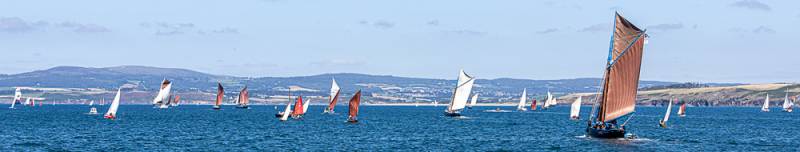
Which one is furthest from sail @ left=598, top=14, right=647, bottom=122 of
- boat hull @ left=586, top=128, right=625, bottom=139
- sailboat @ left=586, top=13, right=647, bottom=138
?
boat hull @ left=586, top=128, right=625, bottom=139

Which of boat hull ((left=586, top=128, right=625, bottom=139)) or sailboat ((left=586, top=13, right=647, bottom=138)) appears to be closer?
sailboat ((left=586, top=13, right=647, bottom=138))

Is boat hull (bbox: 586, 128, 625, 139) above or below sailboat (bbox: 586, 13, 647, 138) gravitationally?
below

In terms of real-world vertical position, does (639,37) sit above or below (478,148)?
above

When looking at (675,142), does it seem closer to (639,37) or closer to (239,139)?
(639,37)

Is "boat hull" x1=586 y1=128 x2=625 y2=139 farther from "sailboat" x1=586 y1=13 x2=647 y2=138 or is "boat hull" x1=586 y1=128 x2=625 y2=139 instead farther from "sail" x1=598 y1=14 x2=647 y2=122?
"sail" x1=598 y1=14 x2=647 y2=122

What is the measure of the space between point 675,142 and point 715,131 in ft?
120

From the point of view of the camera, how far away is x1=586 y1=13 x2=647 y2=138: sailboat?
10125 cm

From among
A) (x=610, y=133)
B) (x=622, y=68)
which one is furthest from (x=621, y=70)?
(x=610, y=133)

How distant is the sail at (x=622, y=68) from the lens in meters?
101

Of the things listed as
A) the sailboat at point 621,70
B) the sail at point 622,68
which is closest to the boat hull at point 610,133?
the sailboat at point 621,70

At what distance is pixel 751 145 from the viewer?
114 metres

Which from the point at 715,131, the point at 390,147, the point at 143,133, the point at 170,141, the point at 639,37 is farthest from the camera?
the point at 715,131

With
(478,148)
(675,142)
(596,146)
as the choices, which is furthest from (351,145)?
(675,142)

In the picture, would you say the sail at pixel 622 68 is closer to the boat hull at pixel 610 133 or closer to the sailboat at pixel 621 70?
the sailboat at pixel 621 70
